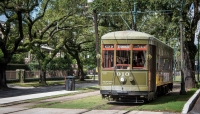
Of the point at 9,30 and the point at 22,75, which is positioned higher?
the point at 9,30

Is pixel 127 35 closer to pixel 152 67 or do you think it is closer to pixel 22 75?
pixel 152 67

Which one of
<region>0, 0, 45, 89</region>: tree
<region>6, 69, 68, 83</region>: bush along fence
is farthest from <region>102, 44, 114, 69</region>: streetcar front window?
<region>6, 69, 68, 83</region>: bush along fence

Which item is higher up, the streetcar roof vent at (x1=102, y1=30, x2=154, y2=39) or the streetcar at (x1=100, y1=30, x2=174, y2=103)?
the streetcar roof vent at (x1=102, y1=30, x2=154, y2=39)

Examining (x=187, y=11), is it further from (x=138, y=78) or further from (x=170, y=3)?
(x=138, y=78)

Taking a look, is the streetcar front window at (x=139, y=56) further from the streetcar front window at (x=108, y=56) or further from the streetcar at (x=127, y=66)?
the streetcar front window at (x=108, y=56)

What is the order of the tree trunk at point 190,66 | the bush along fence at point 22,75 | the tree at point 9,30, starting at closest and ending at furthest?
the tree at point 9,30, the tree trunk at point 190,66, the bush along fence at point 22,75

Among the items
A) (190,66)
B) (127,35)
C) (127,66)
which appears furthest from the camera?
(190,66)

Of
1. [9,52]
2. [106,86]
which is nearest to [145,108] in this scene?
[106,86]

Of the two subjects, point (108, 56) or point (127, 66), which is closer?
point (127, 66)

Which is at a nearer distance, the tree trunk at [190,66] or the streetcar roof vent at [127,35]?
the streetcar roof vent at [127,35]

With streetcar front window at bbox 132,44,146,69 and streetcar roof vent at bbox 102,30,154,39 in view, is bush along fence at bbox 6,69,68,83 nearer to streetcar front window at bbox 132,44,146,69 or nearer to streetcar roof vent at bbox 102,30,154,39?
streetcar roof vent at bbox 102,30,154,39

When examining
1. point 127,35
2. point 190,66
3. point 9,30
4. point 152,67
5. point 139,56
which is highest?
point 9,30

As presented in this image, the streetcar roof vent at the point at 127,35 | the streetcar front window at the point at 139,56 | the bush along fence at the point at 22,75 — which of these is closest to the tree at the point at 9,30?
the bush along fence at the point at 22,75

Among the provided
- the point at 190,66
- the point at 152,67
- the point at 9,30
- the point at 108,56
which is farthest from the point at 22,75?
the point at 152,67
